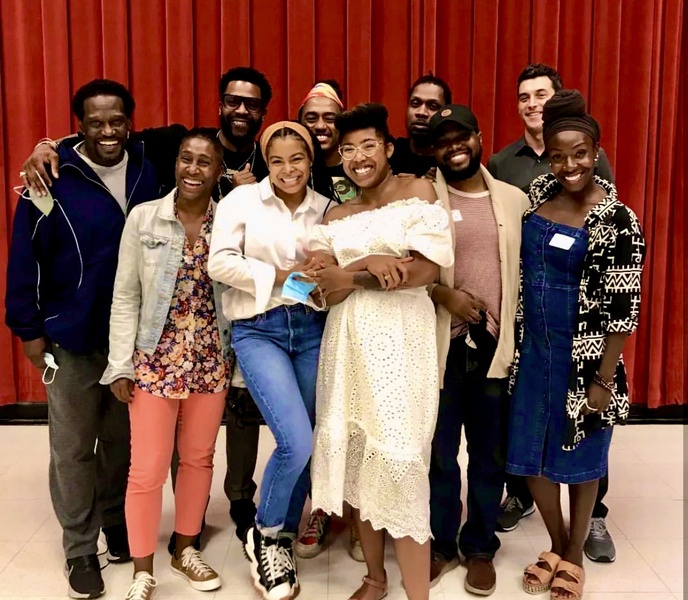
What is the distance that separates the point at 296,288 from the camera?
2031 mm

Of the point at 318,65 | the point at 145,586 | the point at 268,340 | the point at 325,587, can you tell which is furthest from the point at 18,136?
the point at 325,587

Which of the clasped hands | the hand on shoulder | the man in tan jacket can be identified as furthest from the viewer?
the man in tan jacket

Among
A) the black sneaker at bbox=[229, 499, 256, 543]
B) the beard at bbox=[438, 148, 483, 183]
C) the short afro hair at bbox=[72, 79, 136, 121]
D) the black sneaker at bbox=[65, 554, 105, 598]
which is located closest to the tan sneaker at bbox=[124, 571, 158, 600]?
the black sneaker at bbox=[65, 554, 105, 598]

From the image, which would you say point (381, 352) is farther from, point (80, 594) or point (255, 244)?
point (80, 594)

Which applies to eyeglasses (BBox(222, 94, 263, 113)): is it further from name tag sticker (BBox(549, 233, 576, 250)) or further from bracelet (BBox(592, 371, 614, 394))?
bracelet (BBox(592, 371, 614, 394))

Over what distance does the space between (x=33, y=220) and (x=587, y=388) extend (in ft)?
6.14

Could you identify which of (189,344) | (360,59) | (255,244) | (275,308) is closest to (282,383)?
(275,308)

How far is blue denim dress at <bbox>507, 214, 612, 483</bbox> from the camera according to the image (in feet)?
6.95

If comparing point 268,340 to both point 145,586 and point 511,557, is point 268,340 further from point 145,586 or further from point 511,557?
point 511,557

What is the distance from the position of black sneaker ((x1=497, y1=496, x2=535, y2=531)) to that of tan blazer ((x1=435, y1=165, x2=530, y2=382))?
2.86ft

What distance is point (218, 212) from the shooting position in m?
2.15

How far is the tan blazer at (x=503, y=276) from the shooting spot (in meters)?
2.18

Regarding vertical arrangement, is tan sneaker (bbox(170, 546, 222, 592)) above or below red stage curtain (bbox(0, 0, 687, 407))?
below

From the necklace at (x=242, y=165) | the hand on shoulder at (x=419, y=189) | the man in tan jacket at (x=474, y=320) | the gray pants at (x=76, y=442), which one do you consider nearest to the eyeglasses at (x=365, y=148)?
the hand on shoulder at (x=419, y=189)
